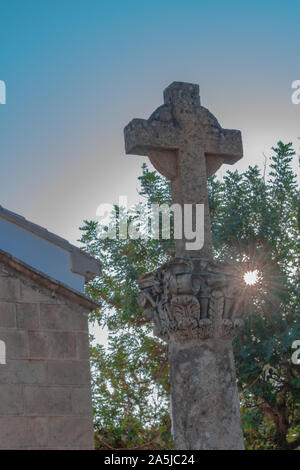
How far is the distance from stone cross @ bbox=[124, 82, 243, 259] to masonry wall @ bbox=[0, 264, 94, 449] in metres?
2.75

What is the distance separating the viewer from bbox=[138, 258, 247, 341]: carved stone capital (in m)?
5.60

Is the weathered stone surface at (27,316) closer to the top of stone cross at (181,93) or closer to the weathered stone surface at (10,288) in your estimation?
the weathered stone surface at (10,288)

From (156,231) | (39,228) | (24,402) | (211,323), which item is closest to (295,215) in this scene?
(156,231)

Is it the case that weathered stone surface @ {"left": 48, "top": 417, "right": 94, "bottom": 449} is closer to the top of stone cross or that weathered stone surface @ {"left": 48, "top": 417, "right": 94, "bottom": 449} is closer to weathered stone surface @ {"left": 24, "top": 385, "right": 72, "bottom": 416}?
weathered stone surface @ {"left": 24, "top": 385, "right": 72, "bottom": 416}

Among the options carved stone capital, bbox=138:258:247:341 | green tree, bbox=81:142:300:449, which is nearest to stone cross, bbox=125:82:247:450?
carved stone capital, bbox=138:258:247:341

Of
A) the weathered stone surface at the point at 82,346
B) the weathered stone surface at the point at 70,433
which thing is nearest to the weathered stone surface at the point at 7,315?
the weathered stone surface at the point at 82,346

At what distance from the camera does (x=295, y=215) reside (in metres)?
15.8

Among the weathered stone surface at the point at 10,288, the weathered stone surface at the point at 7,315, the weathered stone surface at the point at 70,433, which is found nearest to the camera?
the weathered stone surface at the point at 70,433

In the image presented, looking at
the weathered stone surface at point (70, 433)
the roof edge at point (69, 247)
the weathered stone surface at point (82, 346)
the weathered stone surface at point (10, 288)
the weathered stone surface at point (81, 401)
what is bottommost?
the weathered stone surface at point (70, 433)

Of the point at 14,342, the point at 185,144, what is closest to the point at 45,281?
the point at 14,342

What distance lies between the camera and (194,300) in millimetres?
5586

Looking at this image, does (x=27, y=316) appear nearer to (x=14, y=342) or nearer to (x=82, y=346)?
(x=14, y=342)

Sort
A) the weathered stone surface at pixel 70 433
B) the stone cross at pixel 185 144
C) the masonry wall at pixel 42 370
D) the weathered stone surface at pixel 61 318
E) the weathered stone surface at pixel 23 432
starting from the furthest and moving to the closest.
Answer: the weathered stone surface at pixel 61 318 → the weathered stone surface at pixel 70 433 → the masonry wall at pixel 42 370 → the weathered stone surface at pixel 23 432 → the stone cross at pixel 185 144

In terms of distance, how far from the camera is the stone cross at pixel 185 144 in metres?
6.14
